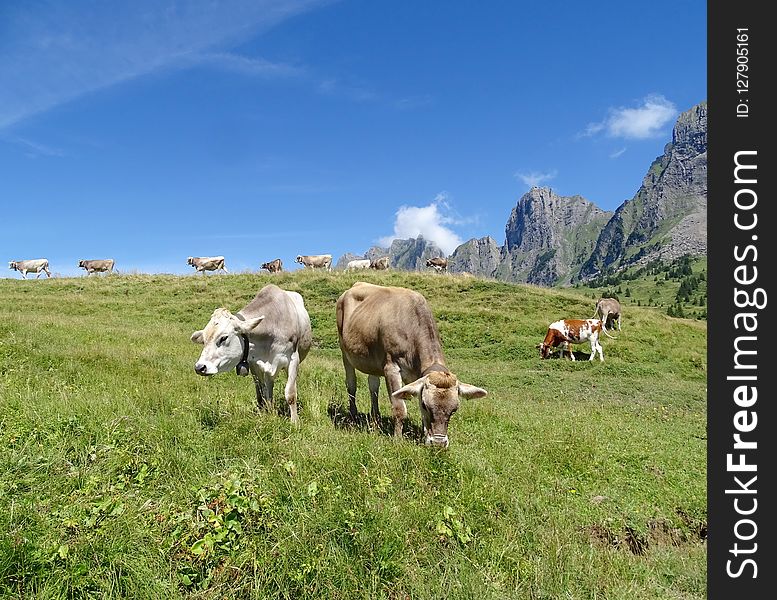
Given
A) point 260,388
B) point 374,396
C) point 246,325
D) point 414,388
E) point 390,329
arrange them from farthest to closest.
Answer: point 374,396, point 260,388, point 390,329, point 246,325, point 414,388

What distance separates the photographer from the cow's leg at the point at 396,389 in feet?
22.3

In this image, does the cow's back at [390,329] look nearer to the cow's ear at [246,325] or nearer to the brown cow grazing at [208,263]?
the cow's ear at [246,325]

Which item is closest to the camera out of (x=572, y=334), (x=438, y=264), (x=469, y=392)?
(x=469, y=392)

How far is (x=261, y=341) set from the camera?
25.6 ft

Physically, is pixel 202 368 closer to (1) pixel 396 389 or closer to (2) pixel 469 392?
(1) pixel 396 389

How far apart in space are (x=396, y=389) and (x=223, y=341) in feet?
8.88

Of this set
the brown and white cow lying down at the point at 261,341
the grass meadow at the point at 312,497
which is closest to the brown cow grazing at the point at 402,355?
the grass meadow at the point at 312,497

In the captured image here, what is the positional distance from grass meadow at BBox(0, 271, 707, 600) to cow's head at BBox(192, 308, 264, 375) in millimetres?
608

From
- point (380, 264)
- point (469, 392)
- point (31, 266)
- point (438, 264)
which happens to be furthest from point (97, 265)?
point (469, 392)

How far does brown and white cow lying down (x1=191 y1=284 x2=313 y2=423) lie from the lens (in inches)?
278

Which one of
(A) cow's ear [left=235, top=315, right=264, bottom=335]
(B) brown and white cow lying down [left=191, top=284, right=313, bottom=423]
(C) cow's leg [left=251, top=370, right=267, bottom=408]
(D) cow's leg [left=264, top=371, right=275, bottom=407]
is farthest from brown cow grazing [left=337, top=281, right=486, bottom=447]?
(A) cow's ear [left=235, top=315, right=264, bottom=335]

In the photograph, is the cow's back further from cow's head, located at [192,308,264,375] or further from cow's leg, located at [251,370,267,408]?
cow's head, located at [192,308,264,375]
